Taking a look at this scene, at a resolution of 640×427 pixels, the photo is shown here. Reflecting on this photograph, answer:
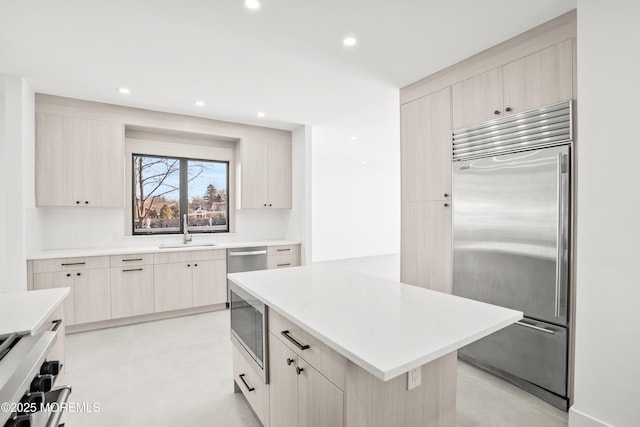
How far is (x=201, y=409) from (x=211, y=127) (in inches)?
145

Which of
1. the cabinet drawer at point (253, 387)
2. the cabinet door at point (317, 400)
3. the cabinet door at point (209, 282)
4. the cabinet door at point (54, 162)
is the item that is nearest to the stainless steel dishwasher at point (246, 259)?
the cabinet door at point (209, 282)

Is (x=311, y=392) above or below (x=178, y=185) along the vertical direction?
below

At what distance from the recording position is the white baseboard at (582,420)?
185cm

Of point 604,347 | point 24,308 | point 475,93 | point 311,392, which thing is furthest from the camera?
point 475,93

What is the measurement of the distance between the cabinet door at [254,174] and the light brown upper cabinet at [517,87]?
3018mm

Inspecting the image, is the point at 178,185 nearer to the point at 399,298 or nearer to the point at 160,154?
the point at 160,154

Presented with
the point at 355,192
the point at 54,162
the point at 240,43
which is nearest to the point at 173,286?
the point at 54,162

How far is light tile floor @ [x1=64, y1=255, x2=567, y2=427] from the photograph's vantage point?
2.09 m

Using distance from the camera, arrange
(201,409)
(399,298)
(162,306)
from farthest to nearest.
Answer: (162,306)
(201,409)
(399,298)

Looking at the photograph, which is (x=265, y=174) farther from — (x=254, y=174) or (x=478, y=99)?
(x=478, y=99)

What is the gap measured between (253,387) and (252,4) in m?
2.51

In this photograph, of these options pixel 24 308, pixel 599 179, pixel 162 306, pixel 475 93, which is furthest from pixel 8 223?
pixel 599 179

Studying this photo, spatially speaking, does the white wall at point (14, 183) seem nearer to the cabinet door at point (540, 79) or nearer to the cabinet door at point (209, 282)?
the cabinet door at point (209, 282)

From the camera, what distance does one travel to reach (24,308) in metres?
1.51
